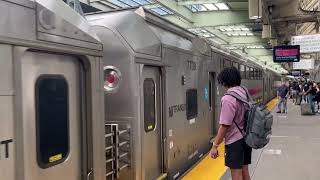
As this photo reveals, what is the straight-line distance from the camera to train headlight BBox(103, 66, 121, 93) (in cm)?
497

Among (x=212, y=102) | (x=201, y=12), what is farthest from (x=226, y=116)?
(x=201, y=12)

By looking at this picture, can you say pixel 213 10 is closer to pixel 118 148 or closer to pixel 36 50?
pixel 118 148

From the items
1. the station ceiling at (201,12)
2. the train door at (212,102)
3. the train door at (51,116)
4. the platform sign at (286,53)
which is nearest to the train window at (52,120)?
the train door at (51,116)

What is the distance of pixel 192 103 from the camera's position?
7793 millimetres

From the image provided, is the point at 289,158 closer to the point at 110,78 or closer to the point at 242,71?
the point at 110,78

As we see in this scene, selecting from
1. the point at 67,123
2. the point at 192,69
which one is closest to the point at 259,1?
the point at 192,69

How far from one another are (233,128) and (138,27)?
1.69 m

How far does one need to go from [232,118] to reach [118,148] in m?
1.27

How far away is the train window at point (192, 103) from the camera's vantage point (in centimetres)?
750

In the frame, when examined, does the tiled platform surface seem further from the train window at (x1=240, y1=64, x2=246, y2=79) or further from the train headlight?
the train headlight

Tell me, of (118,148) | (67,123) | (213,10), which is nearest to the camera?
(67,123)

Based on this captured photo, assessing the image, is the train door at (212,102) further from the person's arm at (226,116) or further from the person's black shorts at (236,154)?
the person's arm at (226,116)

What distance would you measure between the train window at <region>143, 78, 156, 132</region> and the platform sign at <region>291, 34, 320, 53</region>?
1805 centimetres

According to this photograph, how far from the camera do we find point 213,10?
61.0ft
